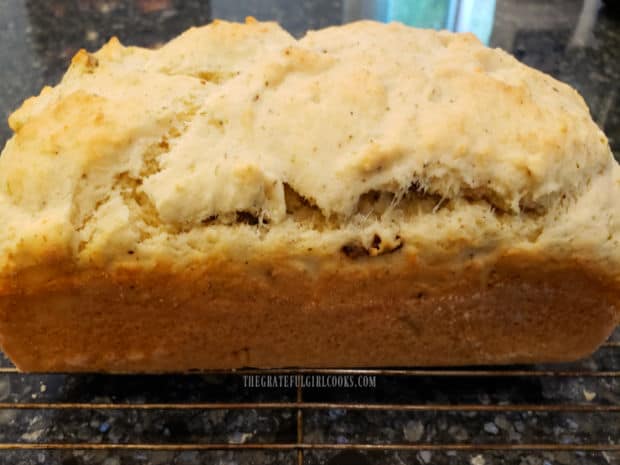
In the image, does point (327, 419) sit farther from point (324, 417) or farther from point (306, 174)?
point (306, 174)

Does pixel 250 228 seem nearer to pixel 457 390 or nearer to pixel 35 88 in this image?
pixel 457 390

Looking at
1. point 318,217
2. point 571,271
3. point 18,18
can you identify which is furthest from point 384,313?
point 18,18

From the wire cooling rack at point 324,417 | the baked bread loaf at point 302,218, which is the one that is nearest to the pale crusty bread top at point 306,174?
the baked bread loaf at point 302,218

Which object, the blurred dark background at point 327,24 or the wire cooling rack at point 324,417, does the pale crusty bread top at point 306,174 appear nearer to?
the wire cooling rack at point 324,417

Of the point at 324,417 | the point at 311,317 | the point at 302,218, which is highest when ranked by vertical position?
the point at 302,218

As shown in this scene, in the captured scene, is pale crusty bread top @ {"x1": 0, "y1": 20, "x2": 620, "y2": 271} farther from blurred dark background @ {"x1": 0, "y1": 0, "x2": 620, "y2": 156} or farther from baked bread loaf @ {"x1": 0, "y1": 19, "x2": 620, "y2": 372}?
blurred dark background @ {"x1": 0, "y1": 0, "x2": 620, "y2": 156}

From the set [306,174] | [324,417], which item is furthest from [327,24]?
[324,417]
